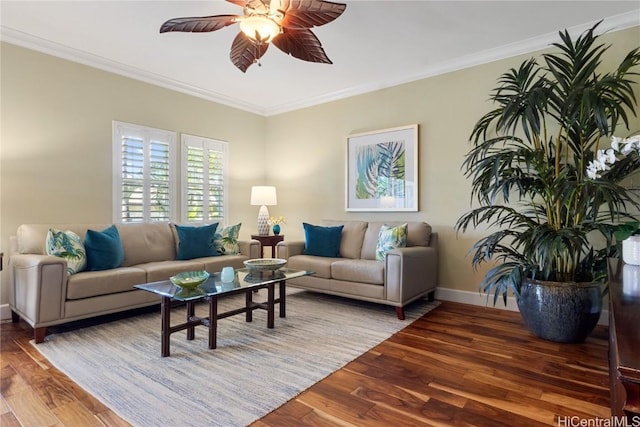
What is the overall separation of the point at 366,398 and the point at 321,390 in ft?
Answer: 0.86

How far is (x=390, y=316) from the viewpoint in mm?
3314

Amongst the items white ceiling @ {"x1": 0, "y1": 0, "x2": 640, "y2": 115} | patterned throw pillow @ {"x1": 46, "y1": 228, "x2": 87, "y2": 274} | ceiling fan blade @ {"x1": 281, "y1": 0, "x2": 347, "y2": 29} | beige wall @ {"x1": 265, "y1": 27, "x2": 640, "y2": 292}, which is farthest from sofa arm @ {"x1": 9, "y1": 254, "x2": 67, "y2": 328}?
beige wall @ {"x1": 265, "y1": 27, "x2": 640, "y2": 292}

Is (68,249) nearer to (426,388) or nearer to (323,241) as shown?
(323,241)

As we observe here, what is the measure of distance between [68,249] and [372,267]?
2.75m

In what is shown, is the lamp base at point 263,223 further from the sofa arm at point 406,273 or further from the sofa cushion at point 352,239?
the sofa arm at point 406,273

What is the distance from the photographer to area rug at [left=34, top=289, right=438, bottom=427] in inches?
70.4

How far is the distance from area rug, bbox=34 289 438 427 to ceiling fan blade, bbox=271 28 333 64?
220cm

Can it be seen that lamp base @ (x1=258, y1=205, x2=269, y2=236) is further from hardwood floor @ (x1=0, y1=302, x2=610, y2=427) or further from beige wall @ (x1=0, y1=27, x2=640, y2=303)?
hardwood floor @ (x1=0, y1=302, x2=610, y2=427)

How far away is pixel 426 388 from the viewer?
6.50ft

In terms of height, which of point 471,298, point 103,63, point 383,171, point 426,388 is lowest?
point 426,388

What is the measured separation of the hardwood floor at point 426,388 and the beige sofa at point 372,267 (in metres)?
0.59

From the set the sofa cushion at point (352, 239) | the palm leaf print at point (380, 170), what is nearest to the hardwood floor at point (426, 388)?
the sofa cushion at point (352, 239)

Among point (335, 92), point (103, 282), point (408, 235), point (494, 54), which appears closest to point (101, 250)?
point (103, 282)

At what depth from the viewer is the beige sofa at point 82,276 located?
2611mm
